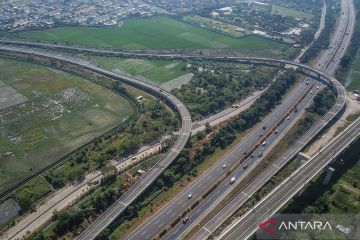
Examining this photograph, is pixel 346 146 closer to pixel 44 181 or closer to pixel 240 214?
pixel 240 214

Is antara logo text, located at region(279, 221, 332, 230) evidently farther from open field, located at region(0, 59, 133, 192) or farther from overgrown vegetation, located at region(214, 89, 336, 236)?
open field, located at region(0, 59, 133, 192)

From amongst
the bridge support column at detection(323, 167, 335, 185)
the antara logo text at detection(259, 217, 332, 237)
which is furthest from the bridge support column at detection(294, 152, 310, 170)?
the antara logo text at detection(259, 217, 332, 237)

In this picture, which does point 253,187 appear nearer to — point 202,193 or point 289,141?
point 202,193

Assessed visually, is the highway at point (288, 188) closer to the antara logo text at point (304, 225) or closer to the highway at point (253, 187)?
the antara logo text at point (304, 225)

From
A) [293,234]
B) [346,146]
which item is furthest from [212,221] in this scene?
[346,146]

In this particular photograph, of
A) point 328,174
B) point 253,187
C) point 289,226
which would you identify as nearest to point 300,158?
point 328,174

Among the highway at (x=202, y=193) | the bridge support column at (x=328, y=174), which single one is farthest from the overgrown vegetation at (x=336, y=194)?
the highway at (x=202, y=193)
